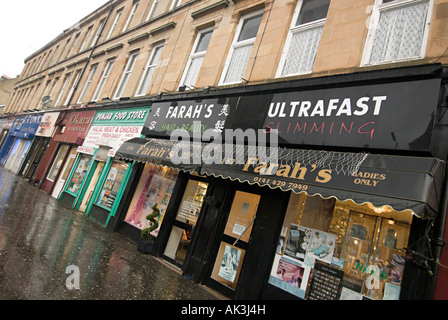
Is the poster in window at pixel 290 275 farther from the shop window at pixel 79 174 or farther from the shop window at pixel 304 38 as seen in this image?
the shop window at pixel 79 174

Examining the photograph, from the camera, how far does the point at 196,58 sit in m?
8.87

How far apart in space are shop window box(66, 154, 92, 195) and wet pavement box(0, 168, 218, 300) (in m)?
3.09

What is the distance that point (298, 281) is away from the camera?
4.45m

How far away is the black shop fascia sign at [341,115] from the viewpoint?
3811 millimetres

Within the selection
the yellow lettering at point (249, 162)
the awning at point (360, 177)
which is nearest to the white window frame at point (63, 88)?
the yellow lettering at point (249, 162)

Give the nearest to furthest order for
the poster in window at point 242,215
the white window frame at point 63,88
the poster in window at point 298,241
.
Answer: the poster in window at point 298,241 < the poster in window at point 242,215 < the white window frame at point 63,88

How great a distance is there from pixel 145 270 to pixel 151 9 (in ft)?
41.7

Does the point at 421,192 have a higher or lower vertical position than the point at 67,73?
lower

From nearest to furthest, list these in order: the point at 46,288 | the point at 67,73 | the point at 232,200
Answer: the point at 46,288 < the point at 232,200 < the point at 67,73

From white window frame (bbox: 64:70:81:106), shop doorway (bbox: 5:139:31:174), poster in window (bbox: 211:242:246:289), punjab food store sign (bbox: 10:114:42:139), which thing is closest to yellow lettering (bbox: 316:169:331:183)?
poster in window (bbox: 211:242:246:289)

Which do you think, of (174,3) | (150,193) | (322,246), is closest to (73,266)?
(150,193)

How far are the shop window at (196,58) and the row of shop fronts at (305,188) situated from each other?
0.96 meters
